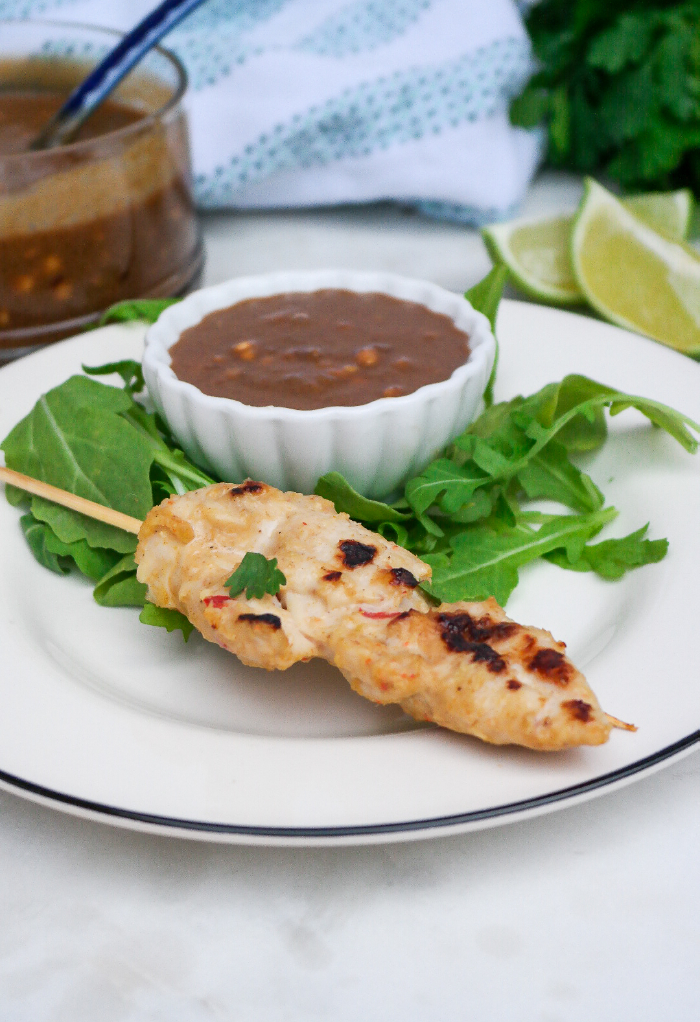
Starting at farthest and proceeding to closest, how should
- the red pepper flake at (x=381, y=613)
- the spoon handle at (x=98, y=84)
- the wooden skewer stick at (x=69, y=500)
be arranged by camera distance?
the spoon handle at (x=98, y=84) → the wooden skewer stick at (x=69, y=500) → the red pepper flake at (x=381, y=613)

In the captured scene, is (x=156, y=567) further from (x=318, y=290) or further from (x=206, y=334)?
(x=318, y=290)

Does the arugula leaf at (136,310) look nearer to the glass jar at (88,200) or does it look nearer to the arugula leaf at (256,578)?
the glass jar at (88,200)

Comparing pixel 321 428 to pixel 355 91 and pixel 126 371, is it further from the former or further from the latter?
pixel 355 91

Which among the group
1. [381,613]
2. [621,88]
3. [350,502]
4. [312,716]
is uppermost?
[621,88]

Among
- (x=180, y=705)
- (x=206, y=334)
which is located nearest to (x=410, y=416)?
(x=206, y=334)

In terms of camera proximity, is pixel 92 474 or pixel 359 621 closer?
pixel 359 621

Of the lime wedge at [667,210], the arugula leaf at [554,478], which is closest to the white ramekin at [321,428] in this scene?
the arugula leaf at [554,478]

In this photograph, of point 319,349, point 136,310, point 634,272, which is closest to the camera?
point 319,349

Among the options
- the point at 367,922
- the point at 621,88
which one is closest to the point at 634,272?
the point at 621,88
